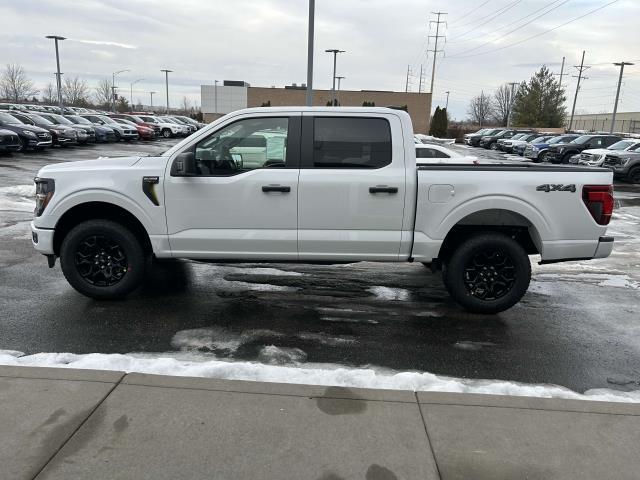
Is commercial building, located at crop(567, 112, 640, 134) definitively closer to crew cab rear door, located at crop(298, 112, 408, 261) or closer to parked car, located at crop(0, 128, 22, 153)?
→ parked car, located at crop(0, 128, 22, 153)

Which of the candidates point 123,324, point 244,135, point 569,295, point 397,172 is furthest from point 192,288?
point 569,295

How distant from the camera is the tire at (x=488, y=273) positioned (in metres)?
5.09

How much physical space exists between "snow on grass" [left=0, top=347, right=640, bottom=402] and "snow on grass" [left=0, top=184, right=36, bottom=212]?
757 cm

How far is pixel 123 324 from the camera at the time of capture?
486 centimetres

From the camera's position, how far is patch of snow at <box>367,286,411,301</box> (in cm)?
584

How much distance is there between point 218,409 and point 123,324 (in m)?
1.95

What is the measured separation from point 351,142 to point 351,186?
459mm

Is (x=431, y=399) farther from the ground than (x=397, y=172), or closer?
closer

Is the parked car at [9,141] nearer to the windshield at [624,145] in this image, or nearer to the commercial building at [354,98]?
the windshield at [624,145]

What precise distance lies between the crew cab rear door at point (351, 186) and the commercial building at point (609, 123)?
311 feet

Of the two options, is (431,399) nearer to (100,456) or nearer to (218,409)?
(218,409)

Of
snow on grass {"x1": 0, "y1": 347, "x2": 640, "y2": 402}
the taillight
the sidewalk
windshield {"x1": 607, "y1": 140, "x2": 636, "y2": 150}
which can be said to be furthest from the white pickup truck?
windshield {"x1": 607, "y1": 140, "x2": 636, "y2": 150}

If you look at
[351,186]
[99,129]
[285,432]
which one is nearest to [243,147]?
[351,186]

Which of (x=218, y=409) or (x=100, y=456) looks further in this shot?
(x=218, y=409)
